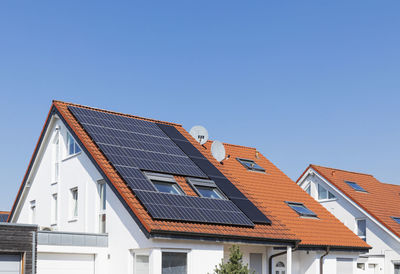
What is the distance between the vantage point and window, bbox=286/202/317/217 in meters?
26.7

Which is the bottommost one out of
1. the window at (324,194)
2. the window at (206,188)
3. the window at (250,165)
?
the window at (206,188)

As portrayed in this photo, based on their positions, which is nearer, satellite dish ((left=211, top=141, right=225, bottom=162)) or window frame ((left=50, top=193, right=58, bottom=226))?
window frame ((left=50, top=193, right=58, bottom=226))

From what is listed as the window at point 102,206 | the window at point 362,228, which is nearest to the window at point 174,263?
the window at point 102,206

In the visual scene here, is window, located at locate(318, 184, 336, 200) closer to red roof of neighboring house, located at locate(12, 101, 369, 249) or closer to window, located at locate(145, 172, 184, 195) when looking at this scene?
red roof of neighboring house, located at locate(12, 101, 369, 249)

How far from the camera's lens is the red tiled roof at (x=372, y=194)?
34.5 m

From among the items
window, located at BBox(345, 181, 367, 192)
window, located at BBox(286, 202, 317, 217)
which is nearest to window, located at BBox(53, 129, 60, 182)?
window, located at BBox(286, 202, 317, 217)

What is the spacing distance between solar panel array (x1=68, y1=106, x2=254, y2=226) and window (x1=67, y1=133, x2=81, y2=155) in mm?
962

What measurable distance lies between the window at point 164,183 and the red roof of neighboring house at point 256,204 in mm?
361

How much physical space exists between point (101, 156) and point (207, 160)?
Answer: 539 cm

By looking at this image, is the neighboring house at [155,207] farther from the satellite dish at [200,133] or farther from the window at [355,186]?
the window at [355,186]

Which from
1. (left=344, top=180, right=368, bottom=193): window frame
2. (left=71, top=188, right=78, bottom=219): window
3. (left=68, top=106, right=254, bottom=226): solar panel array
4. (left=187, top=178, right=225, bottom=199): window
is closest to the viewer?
(left=68, top=106, right=254, bottom=226): solar panel array

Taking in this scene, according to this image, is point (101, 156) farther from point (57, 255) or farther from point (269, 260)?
point (269, 260)

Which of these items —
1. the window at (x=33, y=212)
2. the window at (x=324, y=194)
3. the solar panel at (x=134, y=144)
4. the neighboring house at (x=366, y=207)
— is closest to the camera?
the solar panel at (x=134, y=144)

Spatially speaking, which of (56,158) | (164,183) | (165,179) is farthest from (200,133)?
(164,183)
